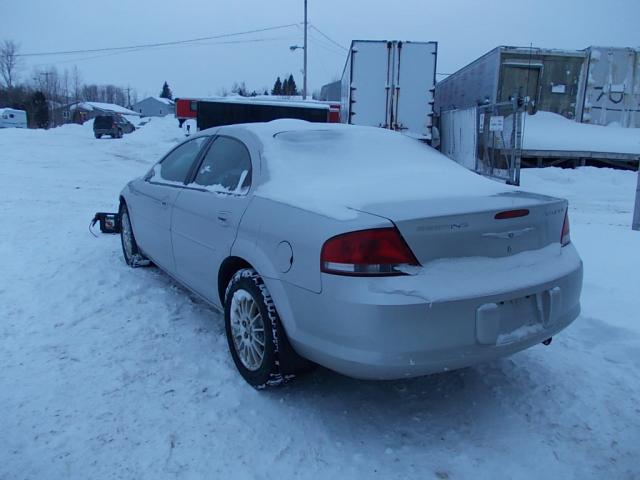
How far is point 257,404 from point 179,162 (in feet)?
7.53

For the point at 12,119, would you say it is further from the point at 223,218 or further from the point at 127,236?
the point at 223,218

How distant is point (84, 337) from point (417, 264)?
2531 mm

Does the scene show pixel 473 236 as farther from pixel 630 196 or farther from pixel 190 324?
pixel 630 196

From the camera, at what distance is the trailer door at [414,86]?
13.2m

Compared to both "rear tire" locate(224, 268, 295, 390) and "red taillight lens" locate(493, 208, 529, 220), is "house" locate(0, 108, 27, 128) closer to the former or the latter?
"rear tire" locate(224, 268, 295, 390)

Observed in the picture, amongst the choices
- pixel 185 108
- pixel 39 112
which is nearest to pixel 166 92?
pixel 39 112

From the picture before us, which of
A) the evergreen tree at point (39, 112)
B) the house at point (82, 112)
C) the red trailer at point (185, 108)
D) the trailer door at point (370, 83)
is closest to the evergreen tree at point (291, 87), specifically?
the house at point (82, 112)

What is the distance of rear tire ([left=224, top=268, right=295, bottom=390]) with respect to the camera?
110 inches

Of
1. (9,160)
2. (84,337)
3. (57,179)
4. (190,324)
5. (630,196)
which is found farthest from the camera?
(9,160)

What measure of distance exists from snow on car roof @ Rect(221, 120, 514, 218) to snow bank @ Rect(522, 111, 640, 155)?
14.4 m

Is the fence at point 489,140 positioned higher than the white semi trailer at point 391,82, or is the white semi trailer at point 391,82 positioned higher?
the white semi trailer at point 391,82

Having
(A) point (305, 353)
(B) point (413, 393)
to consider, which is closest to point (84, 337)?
(A) point (305, 353)

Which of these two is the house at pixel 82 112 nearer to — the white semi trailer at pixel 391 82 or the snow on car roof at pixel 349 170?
the white semi trailer at pixel 391 82

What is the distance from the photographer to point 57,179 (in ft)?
39.0
